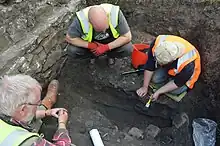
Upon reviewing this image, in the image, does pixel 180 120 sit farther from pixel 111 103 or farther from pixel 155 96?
pixel 111 103

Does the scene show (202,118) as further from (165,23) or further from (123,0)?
(123,0)

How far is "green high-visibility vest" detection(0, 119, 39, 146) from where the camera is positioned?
111 inches

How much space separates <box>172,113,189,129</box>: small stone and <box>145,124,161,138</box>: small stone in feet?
0.78

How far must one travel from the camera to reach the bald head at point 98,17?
464 cm

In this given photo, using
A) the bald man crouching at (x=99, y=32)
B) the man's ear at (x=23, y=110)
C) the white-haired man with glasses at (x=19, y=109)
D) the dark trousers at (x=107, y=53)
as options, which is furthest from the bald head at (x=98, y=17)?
the man's ear at (x=23, y=110)

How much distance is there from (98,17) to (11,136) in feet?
7.18

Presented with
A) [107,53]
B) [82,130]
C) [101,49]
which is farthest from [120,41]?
[82,130]

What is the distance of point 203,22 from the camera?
5375 millimetres

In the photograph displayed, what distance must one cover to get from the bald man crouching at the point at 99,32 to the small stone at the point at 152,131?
1.05 metres

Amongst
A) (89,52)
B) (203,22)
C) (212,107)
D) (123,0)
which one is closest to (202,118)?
(212,107)

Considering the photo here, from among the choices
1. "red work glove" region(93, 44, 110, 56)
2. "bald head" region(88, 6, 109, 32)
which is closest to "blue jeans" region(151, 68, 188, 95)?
"red work glove" region(93, 44, 110, 56)


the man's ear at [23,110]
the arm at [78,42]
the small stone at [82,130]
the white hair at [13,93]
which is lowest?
the small stone at [82,130]

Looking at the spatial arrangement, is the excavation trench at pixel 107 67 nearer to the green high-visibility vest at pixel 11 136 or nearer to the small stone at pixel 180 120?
the small stone at pixel 180 120

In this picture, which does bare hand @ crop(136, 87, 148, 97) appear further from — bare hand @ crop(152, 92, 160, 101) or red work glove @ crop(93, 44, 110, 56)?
red work glove @ crop(93, 44, 110, 56)
